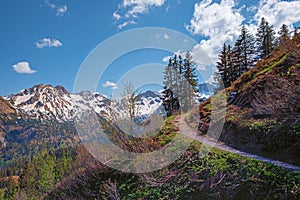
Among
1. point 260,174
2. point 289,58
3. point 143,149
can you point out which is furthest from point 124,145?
point 289,58

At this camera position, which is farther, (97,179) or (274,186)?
(97,179)

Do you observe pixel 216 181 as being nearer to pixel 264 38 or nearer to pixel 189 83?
pixel 189 83

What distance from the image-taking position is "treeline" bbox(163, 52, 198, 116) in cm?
3253

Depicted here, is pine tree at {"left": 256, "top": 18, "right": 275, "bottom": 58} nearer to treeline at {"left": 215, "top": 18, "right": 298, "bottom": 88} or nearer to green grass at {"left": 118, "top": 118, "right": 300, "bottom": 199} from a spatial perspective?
treeline at {"left": 215, "top": 18, "right": 298, "bottom": 88}

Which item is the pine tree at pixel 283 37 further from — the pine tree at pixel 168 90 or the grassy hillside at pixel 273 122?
the pine tree at pixel 168 90

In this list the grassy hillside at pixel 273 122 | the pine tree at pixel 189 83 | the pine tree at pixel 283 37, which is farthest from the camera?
the pine tree at pixel 189 83

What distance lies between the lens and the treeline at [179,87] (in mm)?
32531

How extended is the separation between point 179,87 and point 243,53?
12782mm

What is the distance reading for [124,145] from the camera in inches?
371

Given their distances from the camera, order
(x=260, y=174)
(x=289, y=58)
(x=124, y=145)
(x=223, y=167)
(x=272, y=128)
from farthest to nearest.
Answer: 1. (x=289, y=58)
2. (x=124, y=145)
3. (x=272, y=128)
4. (x=223, y=167)
5. (x=260, y=174)

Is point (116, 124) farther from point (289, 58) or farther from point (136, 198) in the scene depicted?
point (289, 58)

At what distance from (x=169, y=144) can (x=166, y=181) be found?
313 centimetres

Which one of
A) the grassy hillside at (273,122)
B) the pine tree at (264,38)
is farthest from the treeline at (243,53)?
the grassy hillside at (273,122)

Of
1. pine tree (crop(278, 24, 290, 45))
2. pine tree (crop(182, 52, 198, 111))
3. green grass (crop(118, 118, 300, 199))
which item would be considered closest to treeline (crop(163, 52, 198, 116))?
pine tree (crop(182, 52, 198, 111))
